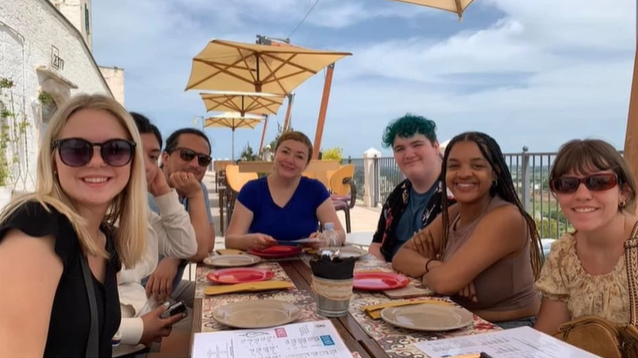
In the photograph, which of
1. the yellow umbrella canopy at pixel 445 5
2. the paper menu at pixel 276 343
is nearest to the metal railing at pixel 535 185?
the yellow umbrella canopy at pixel 445 5

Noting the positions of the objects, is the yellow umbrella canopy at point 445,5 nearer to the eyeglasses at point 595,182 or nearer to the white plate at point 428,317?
the eyeglasses at point 595,182

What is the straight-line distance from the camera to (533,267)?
1961 millimetres

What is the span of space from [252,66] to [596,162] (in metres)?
5.81

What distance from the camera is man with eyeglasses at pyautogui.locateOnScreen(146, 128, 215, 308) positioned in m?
2.15

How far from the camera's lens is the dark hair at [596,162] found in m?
1.47

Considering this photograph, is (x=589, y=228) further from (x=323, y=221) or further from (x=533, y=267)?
(x=323, y=221)

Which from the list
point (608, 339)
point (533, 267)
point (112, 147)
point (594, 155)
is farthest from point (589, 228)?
point (112, 147)

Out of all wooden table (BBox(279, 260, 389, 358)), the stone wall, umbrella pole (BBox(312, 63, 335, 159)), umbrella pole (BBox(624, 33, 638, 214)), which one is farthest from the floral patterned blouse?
umbrella pole (BBox(312, 63, 335, 159))

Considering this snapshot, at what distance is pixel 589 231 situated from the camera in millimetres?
1484

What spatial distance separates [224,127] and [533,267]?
1427 cm

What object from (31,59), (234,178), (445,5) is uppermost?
(31,59)

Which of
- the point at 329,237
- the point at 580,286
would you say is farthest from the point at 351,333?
the point at 329,237

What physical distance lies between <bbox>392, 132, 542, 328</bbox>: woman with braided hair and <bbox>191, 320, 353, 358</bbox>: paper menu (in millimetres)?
634

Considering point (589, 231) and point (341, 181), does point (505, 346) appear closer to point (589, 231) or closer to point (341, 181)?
point (589, 231)
